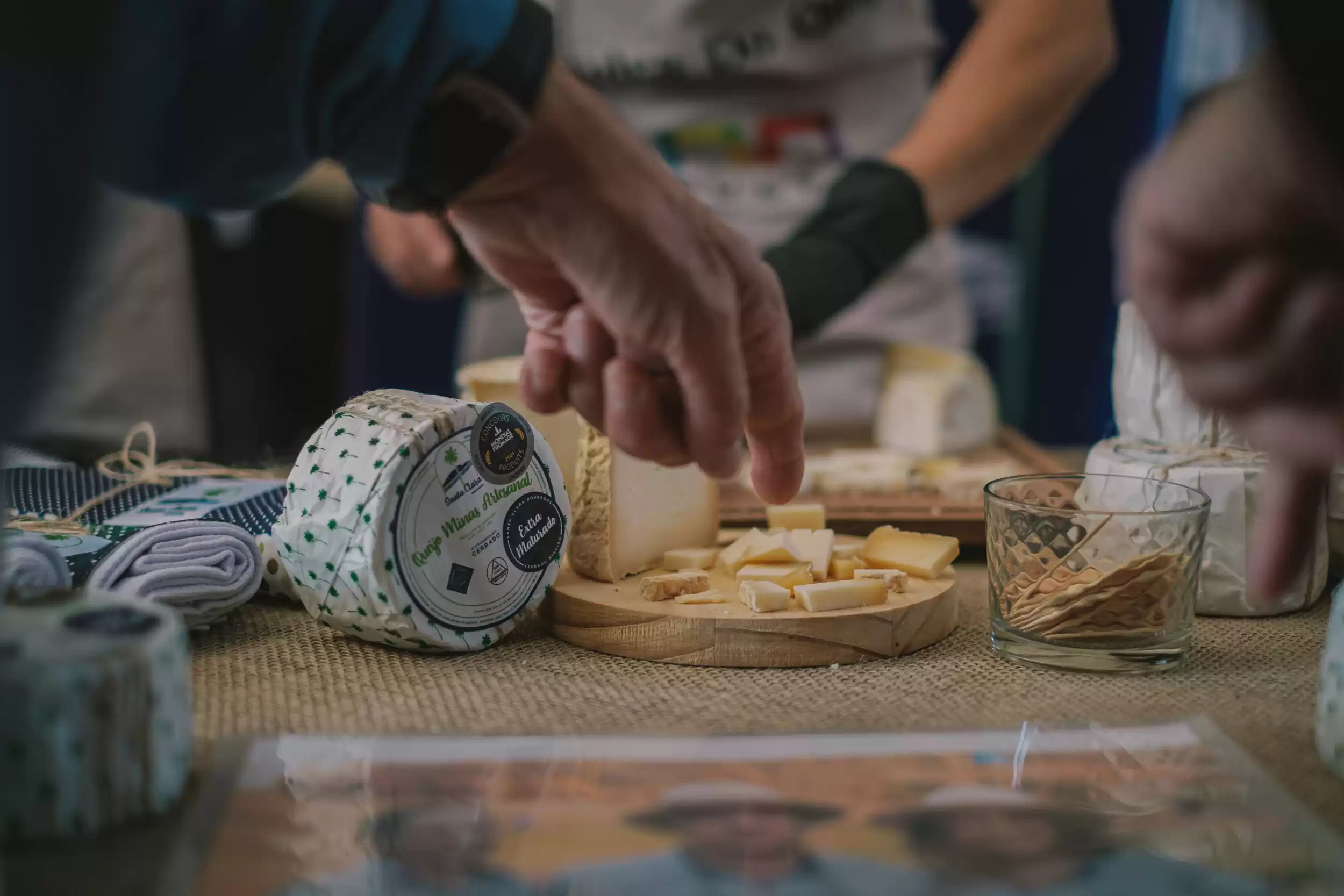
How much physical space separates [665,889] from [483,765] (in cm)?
16

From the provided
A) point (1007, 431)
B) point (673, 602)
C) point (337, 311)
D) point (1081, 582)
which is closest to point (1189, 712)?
point (1081, 582)

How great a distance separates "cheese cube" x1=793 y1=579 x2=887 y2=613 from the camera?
37.8 inches

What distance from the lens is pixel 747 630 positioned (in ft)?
3.10

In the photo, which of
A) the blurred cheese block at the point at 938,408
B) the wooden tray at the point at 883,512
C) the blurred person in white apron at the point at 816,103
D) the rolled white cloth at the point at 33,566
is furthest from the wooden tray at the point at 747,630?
the blurred person in white apron at the point at 816,103

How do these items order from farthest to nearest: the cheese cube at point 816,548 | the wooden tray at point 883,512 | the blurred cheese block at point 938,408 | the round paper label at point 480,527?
the blurred cheese block at point 938,408, the wooden tray at point 883,512, the cheese cube at point 816,548, the round paper label at point 480,527

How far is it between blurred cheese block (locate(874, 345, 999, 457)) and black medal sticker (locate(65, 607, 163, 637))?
1220mm

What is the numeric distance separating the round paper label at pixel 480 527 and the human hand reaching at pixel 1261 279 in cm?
57

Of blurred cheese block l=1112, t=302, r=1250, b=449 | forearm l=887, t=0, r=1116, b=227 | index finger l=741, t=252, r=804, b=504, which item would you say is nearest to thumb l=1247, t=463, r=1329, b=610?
index finger l=741, t=252, r=804, b=504

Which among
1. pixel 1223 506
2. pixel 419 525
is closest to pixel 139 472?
pixel 419 525

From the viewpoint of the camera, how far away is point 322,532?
934 millimetres

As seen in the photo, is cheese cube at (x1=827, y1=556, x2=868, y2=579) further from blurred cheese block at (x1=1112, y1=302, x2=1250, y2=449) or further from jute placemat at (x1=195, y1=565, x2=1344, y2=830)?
blurred cheese block at (x1=1112, y1=302, x2=1250, y2=449)

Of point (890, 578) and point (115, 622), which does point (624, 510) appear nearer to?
point (890, 578)

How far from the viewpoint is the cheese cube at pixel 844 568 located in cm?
103

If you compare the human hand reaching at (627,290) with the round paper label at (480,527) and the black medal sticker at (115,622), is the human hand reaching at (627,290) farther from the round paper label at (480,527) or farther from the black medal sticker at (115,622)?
the black medal sticker at (115,622)
